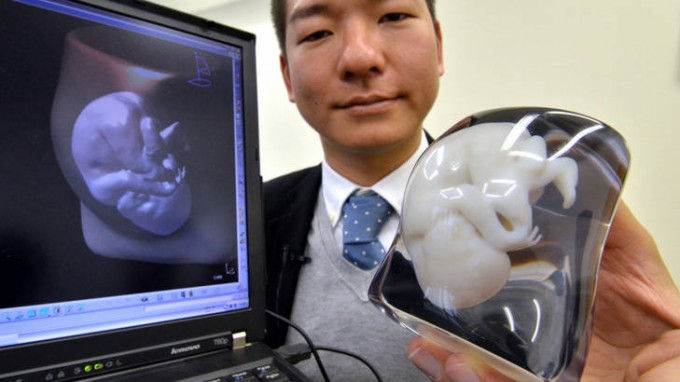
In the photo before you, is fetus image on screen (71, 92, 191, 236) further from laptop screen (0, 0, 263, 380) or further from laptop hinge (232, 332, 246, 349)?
laptop hinge (232, 332, 246, 349)

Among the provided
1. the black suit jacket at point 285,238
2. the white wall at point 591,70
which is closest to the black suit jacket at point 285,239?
the black suit jacket at point 285,238

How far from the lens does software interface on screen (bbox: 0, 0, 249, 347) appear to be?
291 mm

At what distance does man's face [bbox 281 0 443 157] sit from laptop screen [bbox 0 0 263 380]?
132mm

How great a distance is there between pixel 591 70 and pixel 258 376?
0.75m

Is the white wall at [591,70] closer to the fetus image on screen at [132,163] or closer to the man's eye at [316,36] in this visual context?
the man's eye at [316,36]

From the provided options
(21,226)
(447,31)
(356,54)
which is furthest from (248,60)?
(447,31)

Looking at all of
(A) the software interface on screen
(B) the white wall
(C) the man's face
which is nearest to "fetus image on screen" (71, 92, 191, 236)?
(A) the software interface on screen

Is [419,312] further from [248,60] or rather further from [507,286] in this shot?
[248,60]

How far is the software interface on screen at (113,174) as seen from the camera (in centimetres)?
29

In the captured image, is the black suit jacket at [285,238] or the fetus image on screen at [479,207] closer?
the fetus image on screen at [479,207]

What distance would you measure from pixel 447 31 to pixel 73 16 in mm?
741

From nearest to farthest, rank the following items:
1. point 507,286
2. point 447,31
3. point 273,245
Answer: point 507,286 → point 273,245 → point 447,31

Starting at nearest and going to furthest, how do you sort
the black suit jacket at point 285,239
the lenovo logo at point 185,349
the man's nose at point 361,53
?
the lenovo logo at point 185,349 → the man's nose at point 361,53 → the black suit jacket at point 285,239

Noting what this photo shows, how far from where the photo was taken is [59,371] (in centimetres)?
29
